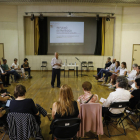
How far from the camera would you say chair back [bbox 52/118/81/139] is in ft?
6.90

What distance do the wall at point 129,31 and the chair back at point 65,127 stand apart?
32.1 ft

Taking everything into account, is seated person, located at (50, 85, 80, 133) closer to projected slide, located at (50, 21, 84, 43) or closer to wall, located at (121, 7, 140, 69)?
projected slide, located at (50, 21, 84, 43)

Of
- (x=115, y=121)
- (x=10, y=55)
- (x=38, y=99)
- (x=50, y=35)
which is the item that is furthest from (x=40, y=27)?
(x=115, y=121)

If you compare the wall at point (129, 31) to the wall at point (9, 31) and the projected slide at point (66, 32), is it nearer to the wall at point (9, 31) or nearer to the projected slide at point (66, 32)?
the projected slide at point (66, 32)

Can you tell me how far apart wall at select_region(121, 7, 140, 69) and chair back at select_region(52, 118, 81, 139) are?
386 inches

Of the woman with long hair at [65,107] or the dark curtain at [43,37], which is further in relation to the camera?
Result: the dark curtain at [43,37]

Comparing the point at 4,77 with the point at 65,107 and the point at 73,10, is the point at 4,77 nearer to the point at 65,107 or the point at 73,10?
the point at 65,107

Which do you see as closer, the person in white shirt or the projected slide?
the person in white shirt

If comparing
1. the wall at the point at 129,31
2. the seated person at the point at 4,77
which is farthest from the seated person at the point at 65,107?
the wall at the point at 129,31

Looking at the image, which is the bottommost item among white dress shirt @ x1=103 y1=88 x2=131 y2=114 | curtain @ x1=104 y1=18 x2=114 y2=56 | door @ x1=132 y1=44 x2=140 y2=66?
white dress shirt @ x1=103 y1=88 x2=131 y2=114

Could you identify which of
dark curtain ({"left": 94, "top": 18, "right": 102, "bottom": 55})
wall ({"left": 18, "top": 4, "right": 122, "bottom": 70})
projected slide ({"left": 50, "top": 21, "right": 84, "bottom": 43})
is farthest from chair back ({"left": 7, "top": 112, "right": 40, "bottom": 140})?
dark curtain ({"left": 94, "top": 18, "right": 102, "bottom": 55})

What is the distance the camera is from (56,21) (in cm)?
1129

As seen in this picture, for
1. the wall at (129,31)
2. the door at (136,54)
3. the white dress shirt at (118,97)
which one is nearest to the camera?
the white dress shirt at (118,97)

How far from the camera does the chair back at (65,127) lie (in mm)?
2104
